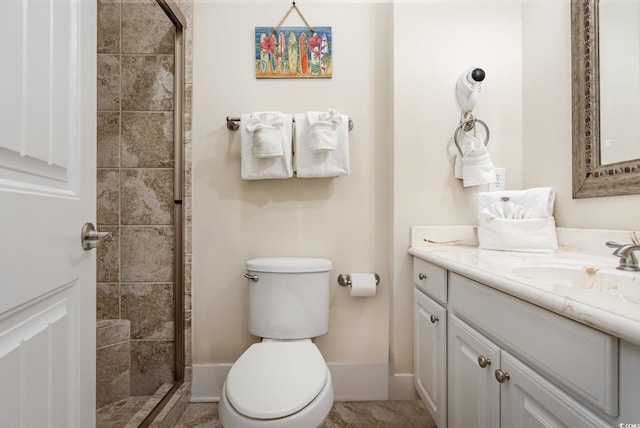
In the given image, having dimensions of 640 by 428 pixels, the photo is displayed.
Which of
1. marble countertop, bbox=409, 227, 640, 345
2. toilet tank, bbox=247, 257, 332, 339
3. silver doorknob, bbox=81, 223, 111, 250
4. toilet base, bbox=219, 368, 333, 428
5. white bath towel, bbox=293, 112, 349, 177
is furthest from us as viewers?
white bath towel, bbox=293, 112, 349, 177

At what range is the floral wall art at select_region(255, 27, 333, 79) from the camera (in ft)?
4.80

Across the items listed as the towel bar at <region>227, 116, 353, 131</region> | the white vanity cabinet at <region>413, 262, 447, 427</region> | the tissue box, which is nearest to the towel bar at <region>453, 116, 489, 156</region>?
the tissue box

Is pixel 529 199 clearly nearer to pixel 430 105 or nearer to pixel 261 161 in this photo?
pixel 430 105

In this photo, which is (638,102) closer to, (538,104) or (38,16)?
(538,104)

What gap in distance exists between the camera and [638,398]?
0.41 meters

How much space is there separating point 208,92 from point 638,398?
1.70 m

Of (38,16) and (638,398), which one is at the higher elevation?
(38,16)

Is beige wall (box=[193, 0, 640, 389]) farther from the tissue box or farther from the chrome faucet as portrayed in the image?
the chrome faucet

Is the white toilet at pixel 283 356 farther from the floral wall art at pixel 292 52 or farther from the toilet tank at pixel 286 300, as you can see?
the floral wall art at pixel 292 52

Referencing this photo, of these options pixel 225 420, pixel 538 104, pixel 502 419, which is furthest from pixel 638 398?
pixel 538 104

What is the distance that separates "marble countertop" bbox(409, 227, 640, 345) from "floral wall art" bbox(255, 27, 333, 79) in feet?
3.19

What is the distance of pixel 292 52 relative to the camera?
4.80 ft

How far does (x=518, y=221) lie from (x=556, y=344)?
756mm

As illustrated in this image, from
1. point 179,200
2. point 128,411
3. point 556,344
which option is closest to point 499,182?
point 556,344
